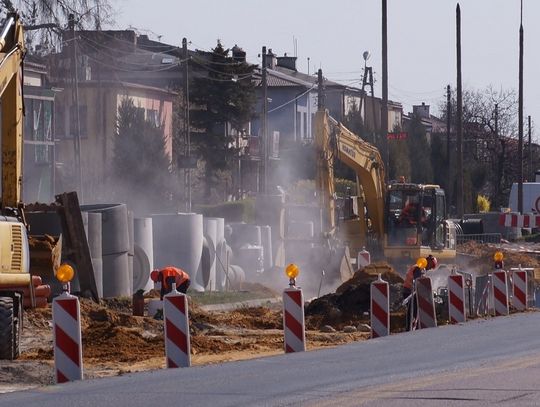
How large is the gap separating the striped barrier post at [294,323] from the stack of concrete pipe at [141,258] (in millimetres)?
12675

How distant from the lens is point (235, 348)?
19.7 metres

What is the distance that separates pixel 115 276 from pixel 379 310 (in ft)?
28.4

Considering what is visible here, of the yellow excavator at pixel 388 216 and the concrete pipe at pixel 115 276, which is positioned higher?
the yellow excavator at pixel 388 216

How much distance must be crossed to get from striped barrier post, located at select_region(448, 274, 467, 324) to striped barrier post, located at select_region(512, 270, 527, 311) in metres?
3.73

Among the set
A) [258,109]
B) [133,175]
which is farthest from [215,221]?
[258,109]

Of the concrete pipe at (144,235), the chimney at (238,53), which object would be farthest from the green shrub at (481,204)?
the concrete pipe at (144,235)

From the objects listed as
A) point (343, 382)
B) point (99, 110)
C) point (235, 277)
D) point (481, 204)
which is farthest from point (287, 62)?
point (343, 382)

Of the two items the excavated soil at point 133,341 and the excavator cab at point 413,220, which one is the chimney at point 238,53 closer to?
the excavator cab at point 413,220

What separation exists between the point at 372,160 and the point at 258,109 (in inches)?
1906

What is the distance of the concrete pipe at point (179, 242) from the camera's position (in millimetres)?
33688

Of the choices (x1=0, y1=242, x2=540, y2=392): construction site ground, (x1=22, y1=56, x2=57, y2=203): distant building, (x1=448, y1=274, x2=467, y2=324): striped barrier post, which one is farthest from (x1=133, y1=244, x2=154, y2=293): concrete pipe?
(x1=22, y1=56, x2=57, y2=203): distant building

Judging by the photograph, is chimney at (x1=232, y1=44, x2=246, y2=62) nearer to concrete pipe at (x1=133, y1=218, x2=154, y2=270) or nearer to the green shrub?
the green shrub

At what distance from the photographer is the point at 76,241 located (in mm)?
25328

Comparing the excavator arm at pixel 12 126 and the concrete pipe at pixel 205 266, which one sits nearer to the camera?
the excavator arm at pixel 12 126
